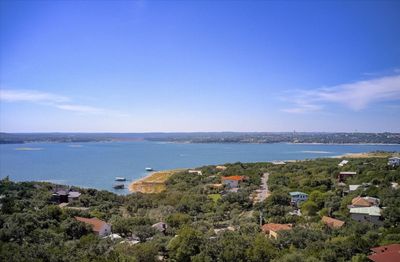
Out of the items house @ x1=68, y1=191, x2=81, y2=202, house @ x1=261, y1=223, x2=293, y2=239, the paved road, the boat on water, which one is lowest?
the boat on water

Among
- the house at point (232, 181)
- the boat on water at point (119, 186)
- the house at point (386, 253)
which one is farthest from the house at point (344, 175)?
the boat on water at point (119, 186)

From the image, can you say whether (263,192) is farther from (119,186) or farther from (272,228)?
(119,186)

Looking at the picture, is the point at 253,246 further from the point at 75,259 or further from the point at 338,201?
the point at 338,201

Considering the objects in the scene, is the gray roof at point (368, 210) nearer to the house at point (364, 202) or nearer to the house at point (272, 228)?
the house at point (364, 202)

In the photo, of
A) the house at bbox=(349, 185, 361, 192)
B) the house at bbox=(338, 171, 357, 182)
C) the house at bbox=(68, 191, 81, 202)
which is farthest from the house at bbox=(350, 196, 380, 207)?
the house at bbox=(68, 191, 81, 202)

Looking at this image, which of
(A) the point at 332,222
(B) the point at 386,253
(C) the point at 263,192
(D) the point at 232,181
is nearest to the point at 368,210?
(A) the point at 332,222

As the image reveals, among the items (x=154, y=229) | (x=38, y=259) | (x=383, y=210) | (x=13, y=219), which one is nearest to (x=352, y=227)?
(x=383, y=210)

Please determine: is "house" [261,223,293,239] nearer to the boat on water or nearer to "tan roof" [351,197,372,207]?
"tan roof" [351,197,372,207]
